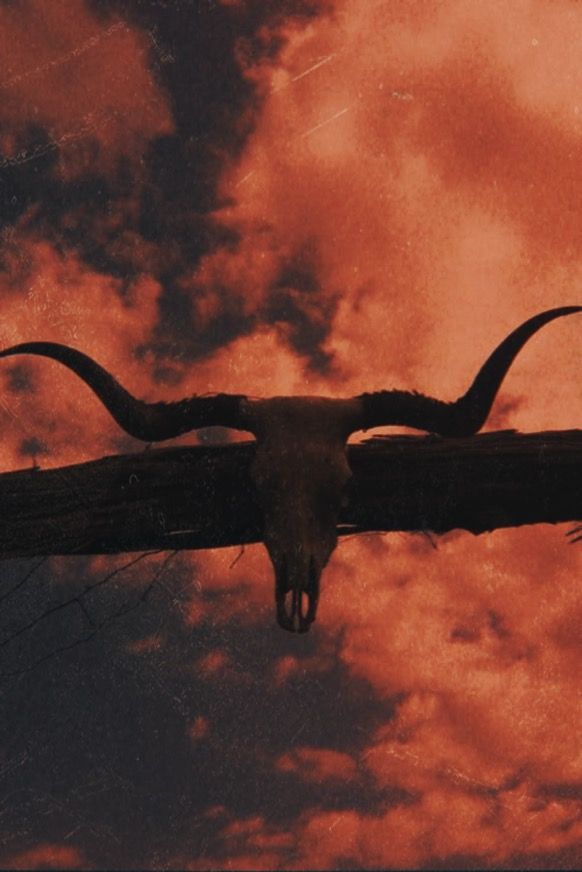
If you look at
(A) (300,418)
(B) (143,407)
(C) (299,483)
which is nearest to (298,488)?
(C) (299,483)

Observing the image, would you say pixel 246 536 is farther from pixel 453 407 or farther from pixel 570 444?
pixel 570 444

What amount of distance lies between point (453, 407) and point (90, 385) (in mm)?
1855

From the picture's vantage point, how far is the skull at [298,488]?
596 centimetres

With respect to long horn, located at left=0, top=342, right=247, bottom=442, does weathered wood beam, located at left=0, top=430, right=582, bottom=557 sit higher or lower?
lower

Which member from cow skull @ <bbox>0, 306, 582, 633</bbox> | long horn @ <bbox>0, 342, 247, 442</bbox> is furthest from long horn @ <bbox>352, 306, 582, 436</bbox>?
long horn @ <bbox>0, 342, 247, 442</bbox>

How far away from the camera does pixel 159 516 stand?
6664mm

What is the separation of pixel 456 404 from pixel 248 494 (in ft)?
3.84

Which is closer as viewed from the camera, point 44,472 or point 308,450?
point 308,450

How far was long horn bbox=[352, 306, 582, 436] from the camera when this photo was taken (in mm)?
6277

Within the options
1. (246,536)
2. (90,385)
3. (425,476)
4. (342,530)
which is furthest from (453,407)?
(90,385)

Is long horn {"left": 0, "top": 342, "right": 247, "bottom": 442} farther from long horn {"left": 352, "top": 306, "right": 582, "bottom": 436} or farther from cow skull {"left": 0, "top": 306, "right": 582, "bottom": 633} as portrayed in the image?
long horn {"left": 352, "top": 306, "right": 582, "bottom": 436}

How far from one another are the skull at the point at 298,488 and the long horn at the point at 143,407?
0.22m

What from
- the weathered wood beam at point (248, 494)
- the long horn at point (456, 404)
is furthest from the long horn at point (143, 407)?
the long horn at point (456, 404)

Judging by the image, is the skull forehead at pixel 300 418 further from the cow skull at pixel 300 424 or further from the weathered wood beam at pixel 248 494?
the weathered wood beam at pixel 248 494
